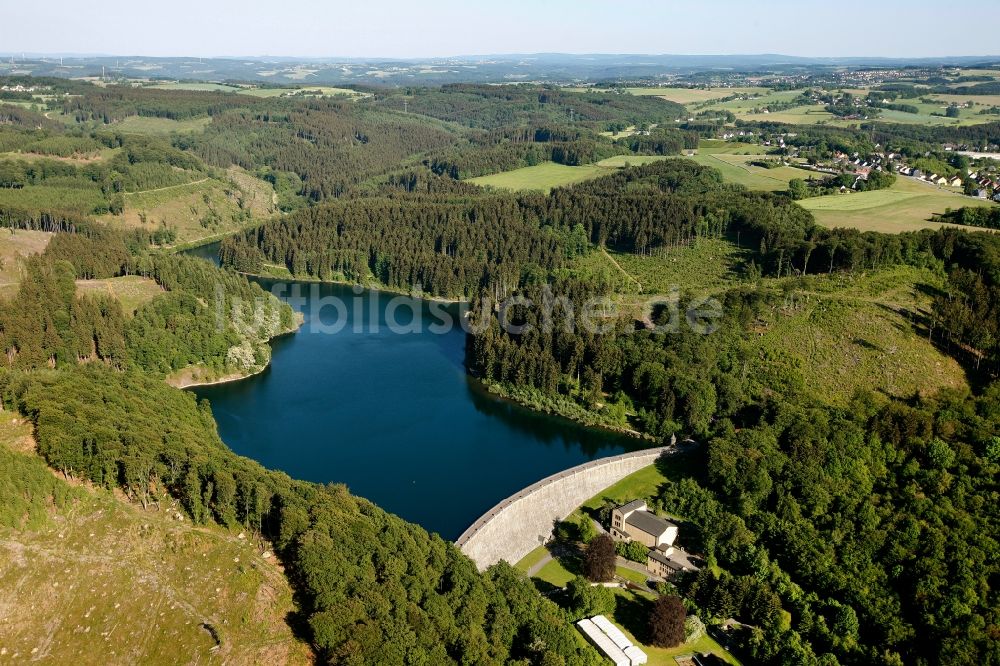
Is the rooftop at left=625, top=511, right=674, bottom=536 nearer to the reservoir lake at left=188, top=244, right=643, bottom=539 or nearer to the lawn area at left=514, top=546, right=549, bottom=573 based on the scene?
the lawn area at left=514, top=546, right=549, bottom=573

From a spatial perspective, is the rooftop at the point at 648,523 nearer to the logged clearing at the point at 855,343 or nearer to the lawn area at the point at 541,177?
the logged clearing at the point at 855,343

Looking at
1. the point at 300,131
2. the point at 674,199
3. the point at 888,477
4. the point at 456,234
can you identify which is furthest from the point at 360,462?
the point at 300,131

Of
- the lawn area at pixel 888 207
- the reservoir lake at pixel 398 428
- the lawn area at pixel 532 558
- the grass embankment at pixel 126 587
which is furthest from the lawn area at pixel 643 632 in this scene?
the lawn area at pixel 888 207

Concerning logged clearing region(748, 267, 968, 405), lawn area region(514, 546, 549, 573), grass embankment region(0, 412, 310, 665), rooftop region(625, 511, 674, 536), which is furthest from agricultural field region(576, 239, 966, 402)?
grass embankment region(0, 412, 310, 665)

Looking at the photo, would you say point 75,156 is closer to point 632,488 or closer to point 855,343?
point 632,488

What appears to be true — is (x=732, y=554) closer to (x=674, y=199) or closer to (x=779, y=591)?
(x=779, y=591)
